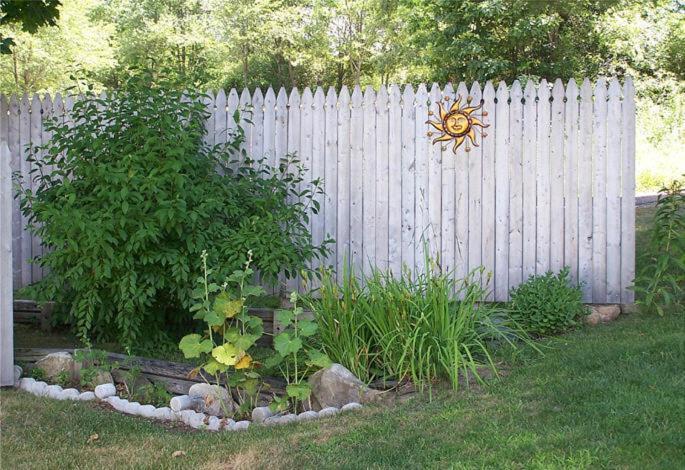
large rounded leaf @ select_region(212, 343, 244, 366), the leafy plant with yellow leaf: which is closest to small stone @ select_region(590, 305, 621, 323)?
the leafy plant with yellow leaf

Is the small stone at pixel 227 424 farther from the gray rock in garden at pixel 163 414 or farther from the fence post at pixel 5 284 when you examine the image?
the fence post at pixel 5 284

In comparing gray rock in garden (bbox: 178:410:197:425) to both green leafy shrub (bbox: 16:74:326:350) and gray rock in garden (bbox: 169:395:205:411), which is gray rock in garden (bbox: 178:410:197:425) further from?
green leafy shrub (bbox: 16:74:326:350)

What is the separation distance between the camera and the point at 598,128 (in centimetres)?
649

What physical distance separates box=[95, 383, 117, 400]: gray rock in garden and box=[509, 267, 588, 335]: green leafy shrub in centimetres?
286

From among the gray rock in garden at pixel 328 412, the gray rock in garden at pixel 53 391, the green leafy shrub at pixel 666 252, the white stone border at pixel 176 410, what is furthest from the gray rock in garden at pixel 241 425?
the green leafy shrub at pixel 666 252

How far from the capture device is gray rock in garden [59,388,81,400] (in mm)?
4582

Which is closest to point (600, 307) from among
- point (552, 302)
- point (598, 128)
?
point (552, 302)

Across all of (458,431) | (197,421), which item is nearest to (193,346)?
(197,421)

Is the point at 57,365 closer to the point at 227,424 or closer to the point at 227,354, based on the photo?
the point at 227,354

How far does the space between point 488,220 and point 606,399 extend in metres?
3.07

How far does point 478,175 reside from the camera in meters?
6.64

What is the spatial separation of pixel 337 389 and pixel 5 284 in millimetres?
2170

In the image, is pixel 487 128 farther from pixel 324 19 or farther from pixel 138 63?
pixel 324 19

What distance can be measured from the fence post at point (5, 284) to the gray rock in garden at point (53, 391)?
252 mm
